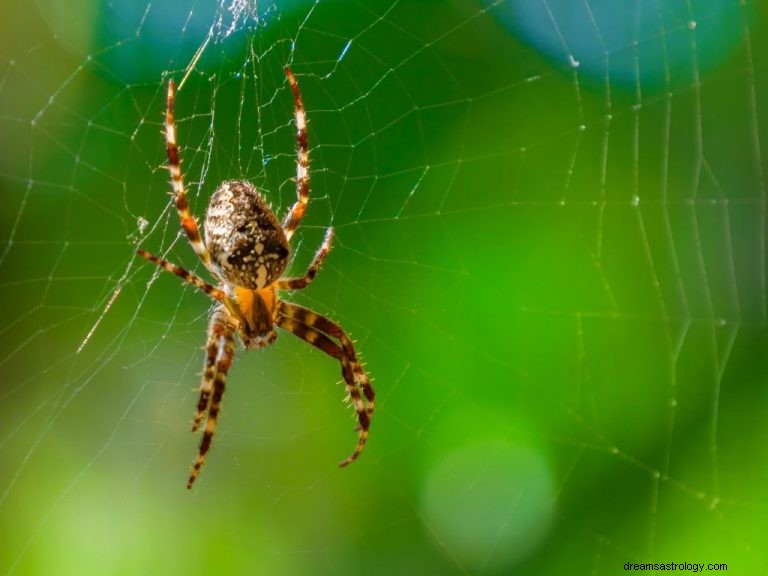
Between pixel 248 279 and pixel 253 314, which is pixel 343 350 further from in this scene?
pixel 248 279

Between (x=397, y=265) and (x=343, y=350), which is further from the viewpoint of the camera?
(x=343, y=350)

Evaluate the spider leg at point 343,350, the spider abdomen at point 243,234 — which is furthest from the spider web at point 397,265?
the spider abdomen at point 243,234

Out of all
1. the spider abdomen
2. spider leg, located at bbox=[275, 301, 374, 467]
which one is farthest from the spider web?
the spider abdomen

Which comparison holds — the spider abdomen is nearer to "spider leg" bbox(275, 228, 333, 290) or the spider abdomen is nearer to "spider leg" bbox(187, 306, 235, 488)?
"spider leg" bbox(275, 228, 333, 290)

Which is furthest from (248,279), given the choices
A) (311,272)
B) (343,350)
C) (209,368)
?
(343,350)

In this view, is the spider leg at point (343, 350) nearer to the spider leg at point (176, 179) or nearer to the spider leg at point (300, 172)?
the spider leg at point (300, 172)

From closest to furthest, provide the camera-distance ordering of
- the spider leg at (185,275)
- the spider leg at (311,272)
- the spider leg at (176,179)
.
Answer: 1. the spider leg at (185,275)
2. the spider leg at (176,179)
3. the spider leg at (311,272)

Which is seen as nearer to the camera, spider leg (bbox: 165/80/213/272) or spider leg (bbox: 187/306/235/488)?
spider leg (bbox: 165/80/213/272)
